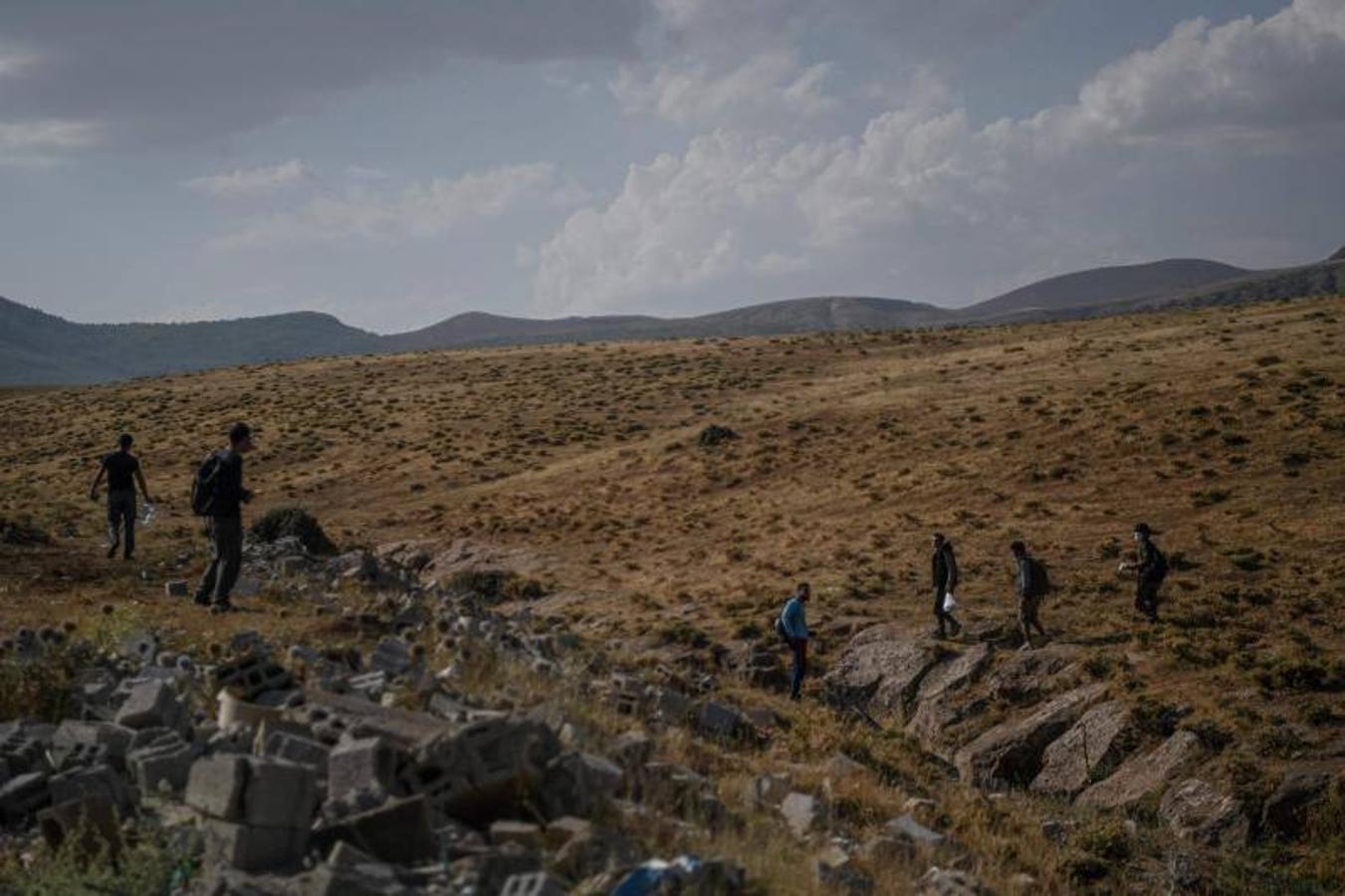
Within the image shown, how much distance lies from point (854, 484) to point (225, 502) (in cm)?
2741

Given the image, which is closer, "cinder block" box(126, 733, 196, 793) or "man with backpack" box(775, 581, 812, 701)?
"cinder block" box(126, 733, 196, 793)

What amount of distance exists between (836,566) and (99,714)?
71.6 feet

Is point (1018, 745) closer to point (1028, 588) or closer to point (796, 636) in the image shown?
point (796, 636)

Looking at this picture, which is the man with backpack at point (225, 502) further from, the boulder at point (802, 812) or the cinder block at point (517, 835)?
the cinder block at point (517, 835)

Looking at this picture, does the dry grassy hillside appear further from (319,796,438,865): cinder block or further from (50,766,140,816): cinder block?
(319,796,438,865): cinder block

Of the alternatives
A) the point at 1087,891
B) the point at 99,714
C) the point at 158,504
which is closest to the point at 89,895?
the point at 99,714

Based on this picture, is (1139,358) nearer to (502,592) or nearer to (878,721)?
(502,592)

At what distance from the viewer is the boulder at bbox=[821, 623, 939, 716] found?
19.6 metres

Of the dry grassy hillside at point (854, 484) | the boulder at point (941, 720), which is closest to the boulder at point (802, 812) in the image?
the dry grassy hillside at point (854, 484)

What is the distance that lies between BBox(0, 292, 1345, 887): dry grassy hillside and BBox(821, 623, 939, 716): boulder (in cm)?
120

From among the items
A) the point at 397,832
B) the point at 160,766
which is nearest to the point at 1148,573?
the point at 397,832

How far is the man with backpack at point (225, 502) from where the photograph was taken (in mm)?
12852

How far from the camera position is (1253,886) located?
1188 centimetres

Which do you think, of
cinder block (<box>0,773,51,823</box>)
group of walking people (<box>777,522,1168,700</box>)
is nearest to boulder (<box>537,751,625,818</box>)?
cinder block (<box>0,773,51,823</box>)
